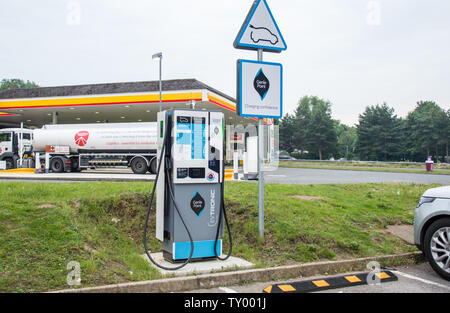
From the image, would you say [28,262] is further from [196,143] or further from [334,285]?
[334,285]

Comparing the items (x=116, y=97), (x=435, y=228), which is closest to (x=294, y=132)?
(x=116, y=97)

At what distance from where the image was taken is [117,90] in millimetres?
26703

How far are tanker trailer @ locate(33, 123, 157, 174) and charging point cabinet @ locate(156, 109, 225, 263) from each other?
15.0m

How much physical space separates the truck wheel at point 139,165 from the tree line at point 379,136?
55900 mm

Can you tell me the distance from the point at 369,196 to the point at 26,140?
83.2 feet

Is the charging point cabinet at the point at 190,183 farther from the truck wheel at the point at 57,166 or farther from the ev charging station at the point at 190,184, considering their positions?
the truck wheel at the point at 57,166

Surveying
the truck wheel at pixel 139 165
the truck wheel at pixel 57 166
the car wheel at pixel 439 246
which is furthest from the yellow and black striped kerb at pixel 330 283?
the truck wheel at pixel 57 166

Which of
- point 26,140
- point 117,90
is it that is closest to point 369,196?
point 117,90

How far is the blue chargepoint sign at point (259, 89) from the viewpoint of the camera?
644 centimetres

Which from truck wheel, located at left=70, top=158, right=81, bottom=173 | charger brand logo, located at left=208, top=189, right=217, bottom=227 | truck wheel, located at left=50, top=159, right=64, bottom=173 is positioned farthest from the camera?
truck wheel, located at left=70, top=158, right=81, bottom=173

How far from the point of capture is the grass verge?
4930mm

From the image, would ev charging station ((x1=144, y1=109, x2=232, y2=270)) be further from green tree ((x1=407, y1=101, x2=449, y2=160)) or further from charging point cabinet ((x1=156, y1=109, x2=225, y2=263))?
green tree ((x1=407, y1=101, x2=449, y2=160))

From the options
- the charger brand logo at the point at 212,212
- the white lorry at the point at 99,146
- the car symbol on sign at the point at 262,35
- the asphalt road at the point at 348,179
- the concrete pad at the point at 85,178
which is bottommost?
the asphalt road at the point at 348,179

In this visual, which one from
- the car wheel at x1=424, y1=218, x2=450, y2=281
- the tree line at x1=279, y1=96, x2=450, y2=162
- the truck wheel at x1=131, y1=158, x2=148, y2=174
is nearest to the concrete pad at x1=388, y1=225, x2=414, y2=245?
the car wheel at x1=424, y1=218, x2=450, y2=281
